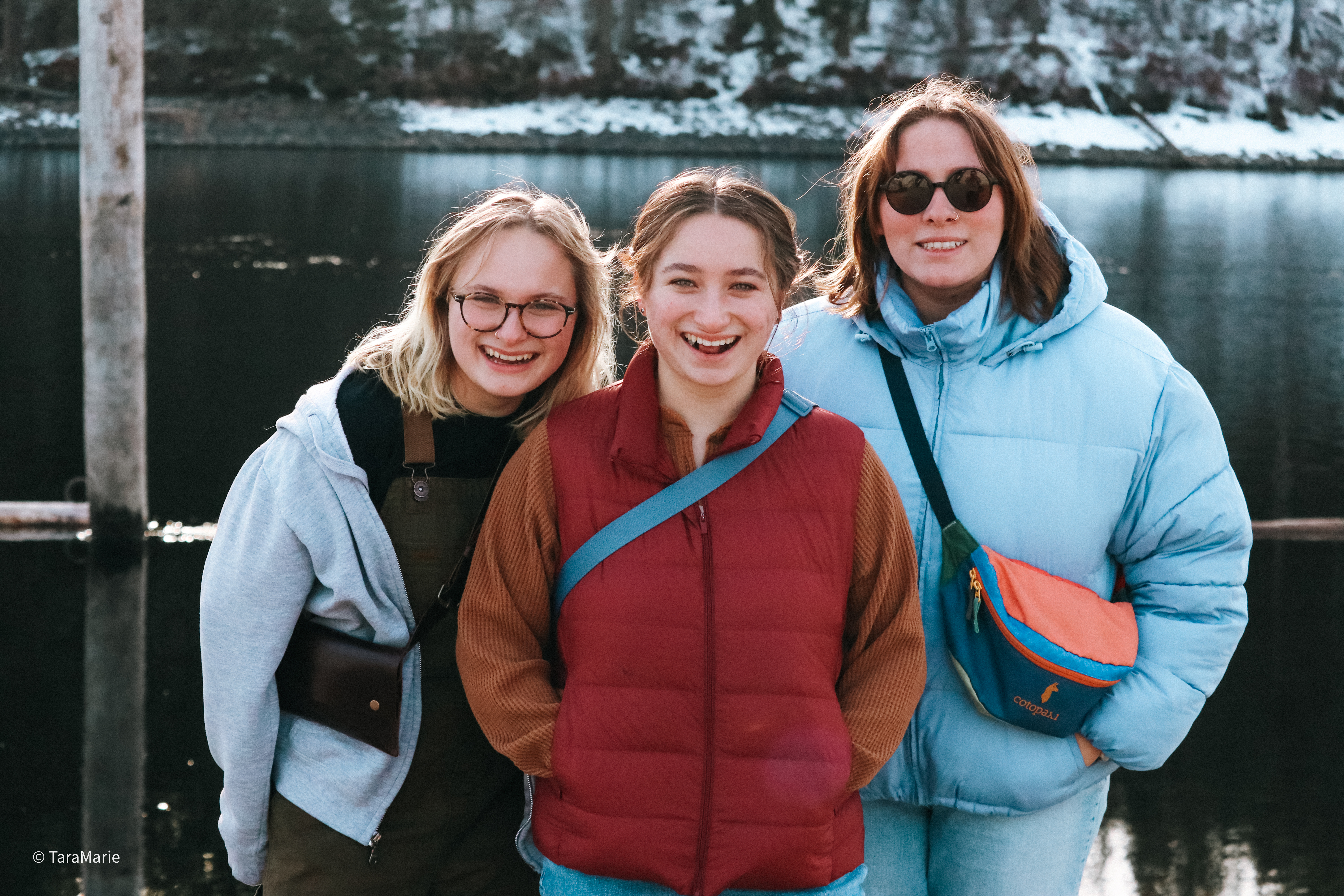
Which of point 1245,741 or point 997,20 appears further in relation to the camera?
point 997,20

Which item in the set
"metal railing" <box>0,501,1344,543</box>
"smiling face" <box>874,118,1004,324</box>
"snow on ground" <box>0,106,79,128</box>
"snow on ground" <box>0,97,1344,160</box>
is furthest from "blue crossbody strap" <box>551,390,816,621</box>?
"snow on ground" <box>0,97,1344,160</box>

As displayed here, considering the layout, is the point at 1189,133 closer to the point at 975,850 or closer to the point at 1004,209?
the point at 1004,209

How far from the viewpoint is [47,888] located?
138 inches

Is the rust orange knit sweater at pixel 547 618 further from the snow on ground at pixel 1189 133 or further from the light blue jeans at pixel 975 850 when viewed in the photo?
the snow on ground at pixel 1189 133

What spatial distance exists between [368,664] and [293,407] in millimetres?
7757

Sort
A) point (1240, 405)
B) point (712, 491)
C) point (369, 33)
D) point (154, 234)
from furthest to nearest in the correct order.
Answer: point (369, 33)
point (154, 234)
point (1240, 405)
point (712, 491)

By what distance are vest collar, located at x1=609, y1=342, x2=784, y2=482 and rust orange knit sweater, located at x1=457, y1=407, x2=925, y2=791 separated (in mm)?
51

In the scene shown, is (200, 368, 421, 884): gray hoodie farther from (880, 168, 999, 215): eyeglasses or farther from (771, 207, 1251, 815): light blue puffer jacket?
(880, 168, 999, 215): eyeglasses

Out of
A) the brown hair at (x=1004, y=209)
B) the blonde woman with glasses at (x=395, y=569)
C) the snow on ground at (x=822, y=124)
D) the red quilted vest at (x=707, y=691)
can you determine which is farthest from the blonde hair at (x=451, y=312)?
the snow on ground at (x=822, y=124)

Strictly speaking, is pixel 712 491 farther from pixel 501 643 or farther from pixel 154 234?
pixel 154 234

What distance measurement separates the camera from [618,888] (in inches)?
79.0

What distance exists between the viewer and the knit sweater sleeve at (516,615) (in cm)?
200

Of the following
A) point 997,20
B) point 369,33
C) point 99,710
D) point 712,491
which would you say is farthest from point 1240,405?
point 997,20

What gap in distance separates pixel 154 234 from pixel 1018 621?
1863 cm
